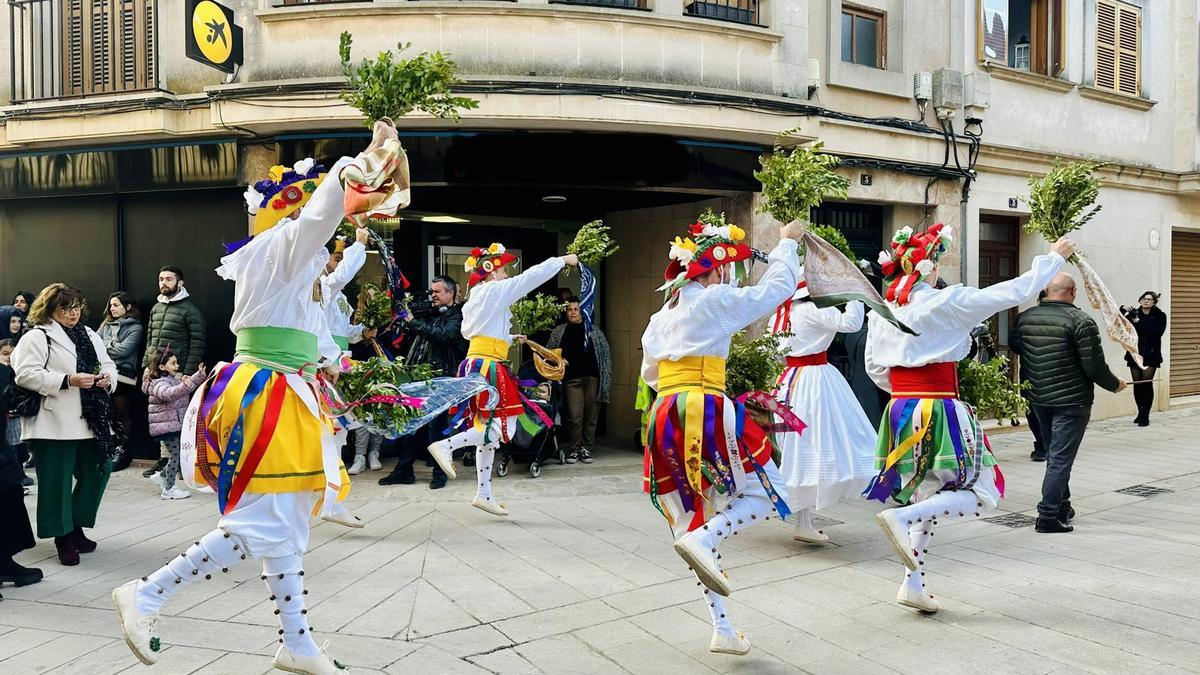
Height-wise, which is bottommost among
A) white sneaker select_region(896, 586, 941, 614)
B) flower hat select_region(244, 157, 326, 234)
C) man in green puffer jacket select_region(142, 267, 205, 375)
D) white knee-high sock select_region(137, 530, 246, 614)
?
white sneaker select_region(896, 586, 941, 614)

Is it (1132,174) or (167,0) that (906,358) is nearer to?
(167,0)

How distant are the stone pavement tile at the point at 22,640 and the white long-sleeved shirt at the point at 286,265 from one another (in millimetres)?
2060

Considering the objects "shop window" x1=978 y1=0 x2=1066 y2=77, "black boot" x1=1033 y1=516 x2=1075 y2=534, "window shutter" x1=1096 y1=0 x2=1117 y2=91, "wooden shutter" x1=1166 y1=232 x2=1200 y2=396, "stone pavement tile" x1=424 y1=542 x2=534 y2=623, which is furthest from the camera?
"wooden shutter" x1=1166 y1=232 x2=1200 y2=396

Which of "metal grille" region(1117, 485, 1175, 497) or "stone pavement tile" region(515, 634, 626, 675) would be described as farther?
"metal grille" region(1117, 485, 1175, 497)

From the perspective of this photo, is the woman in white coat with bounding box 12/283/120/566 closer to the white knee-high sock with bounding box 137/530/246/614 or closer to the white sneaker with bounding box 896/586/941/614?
the white knee-high sock with bounding box 137/530/246/614

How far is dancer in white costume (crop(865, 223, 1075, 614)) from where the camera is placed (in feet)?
16.9

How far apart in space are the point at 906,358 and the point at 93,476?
5.57 metres

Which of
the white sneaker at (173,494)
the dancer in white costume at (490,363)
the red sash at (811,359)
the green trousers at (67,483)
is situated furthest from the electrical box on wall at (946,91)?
the green trousers at (67,483)

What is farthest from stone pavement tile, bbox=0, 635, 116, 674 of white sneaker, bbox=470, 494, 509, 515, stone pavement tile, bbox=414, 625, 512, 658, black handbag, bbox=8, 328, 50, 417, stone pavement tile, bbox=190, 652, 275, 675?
white sneaker, bbox=470, 494, 509, 515

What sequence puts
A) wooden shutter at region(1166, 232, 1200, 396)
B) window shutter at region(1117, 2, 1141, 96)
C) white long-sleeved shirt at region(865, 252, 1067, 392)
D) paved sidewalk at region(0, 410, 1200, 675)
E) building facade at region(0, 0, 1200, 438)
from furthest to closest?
wooden shutter at region(1166, 232, 1200, 396) → window shutter at region(1117, 2, 1141, 96) → building facade at region(0, 0, 1200, 438) → white long-sleeved shirt at region(865, 252, 1067, 392) → paved sidewalk at region(0, 410, 1200, 675)

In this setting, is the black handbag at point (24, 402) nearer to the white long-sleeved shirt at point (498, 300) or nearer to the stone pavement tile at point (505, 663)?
the white long-sleeved shirt at point (498, 300)

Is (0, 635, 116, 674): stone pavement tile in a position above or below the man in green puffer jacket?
below

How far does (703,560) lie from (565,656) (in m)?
0.88

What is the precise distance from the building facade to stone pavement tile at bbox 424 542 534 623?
458 cm
